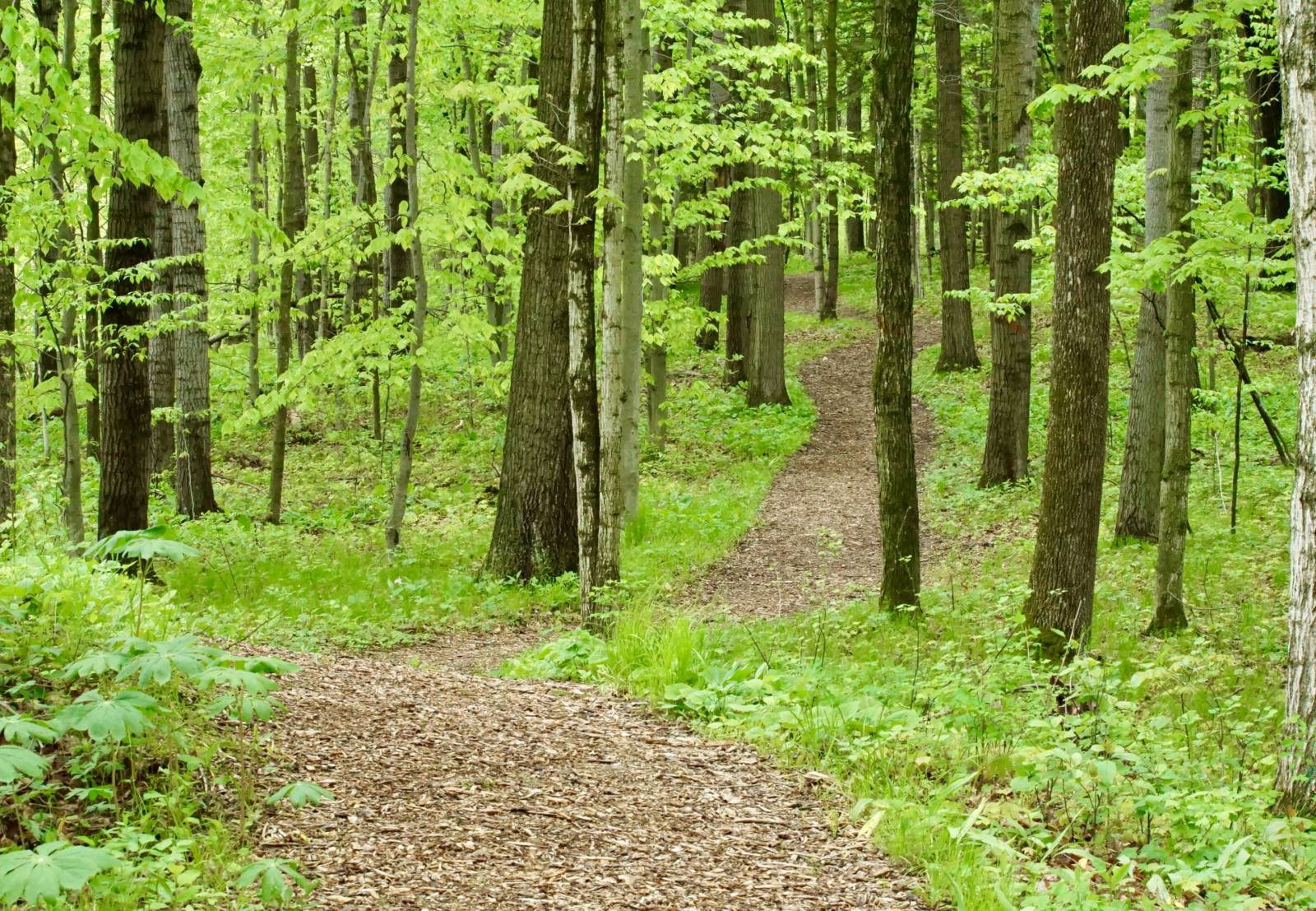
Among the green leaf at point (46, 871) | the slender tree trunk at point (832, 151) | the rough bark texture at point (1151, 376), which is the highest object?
the slender tree trunk at point (832, 151)

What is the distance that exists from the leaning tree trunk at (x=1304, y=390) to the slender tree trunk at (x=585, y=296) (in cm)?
451

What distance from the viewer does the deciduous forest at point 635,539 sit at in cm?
379

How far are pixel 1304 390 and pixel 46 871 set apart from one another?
4.69 m

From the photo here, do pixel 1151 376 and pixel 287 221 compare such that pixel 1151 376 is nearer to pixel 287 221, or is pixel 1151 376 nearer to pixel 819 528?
pixel 819 528

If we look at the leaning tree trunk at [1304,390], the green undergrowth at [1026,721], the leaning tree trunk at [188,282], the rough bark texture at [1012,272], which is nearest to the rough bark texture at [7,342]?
the leaning tree trunk at [188,282]

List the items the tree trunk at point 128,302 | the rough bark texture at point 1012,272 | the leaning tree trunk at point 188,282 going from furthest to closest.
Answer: the rough bark texture at point 1012,272 → the leaning tree trunk at point 188,282 → the tree trunk at point 128,302

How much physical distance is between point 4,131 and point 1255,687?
415 inches

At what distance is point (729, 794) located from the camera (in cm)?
465

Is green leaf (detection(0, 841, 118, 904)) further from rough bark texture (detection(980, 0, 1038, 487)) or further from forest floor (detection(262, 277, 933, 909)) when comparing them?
rough bark texture (detection(980, 0, 1038, 487))

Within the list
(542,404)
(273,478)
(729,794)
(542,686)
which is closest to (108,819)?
(729,794)

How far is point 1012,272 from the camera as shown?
13945 millimetres

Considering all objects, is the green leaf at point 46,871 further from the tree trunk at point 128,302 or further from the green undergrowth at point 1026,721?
the tree trunk at point 128,302

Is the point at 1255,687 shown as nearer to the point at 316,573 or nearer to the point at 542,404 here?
the point at 542,404

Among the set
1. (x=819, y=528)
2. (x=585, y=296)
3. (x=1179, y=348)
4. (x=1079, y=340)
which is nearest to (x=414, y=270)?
(x=585, y=296)
